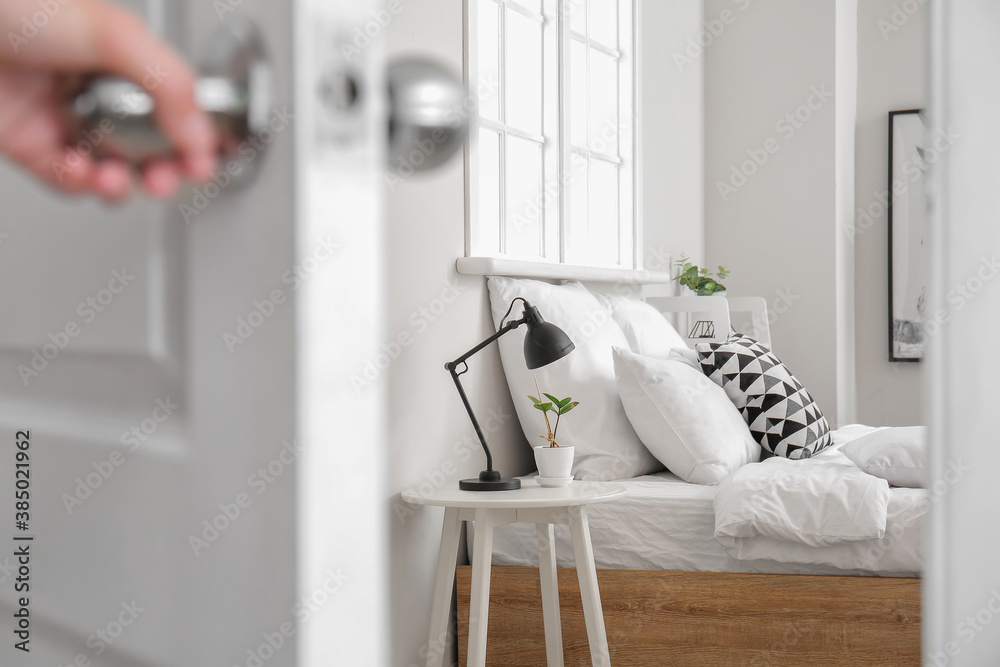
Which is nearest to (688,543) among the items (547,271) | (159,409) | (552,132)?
(547,271)

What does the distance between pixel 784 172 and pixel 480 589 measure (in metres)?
3.28

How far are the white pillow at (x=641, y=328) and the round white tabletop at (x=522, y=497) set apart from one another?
839 millimetres

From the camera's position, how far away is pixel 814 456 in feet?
8.16

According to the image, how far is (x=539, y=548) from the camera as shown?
1971 mm

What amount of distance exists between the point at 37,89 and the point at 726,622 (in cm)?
186

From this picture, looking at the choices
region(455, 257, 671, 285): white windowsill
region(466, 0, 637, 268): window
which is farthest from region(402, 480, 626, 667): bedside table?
region(466, 0, 637, 268): window

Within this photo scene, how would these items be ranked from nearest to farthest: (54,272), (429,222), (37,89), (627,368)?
(37,89) < (54,272) < (429,222) < (627,368)

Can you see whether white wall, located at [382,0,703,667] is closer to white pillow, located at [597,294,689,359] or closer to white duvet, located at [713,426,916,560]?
white pillow, located at [597,294,689,359]

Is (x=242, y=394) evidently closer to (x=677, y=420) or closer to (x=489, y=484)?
(x=489, y=484)

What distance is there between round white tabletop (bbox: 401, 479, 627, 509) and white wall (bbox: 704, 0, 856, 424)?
2658 millimetres

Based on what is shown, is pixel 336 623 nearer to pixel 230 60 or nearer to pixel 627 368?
pixel 230 60

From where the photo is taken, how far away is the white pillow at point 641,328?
2.74 meters

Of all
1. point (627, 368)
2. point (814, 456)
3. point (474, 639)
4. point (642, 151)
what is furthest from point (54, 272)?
point (642, 151)

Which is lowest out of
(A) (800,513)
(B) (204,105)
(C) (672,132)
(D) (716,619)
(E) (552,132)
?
(D) (716,619)
